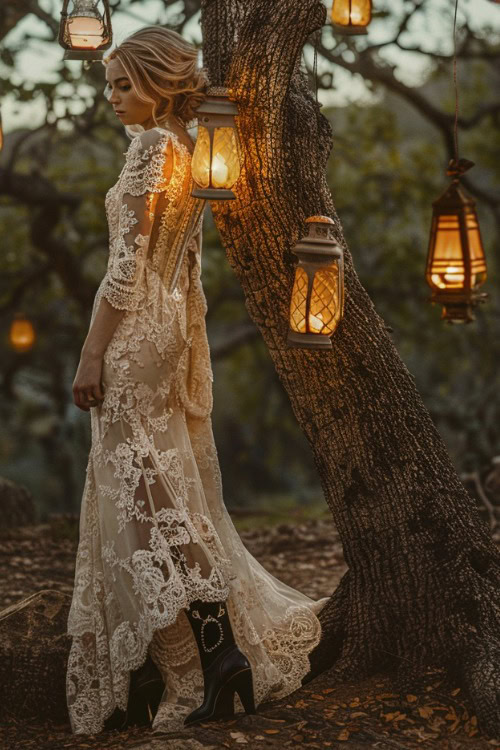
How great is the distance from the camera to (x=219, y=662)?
385 centimetres

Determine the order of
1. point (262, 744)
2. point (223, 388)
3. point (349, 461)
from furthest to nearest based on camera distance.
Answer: point (223, 388) → point (349, 461) → point (262, 744)

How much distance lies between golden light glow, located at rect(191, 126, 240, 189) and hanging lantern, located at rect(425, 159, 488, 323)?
1.30 meters

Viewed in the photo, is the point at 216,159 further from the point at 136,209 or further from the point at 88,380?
the point at 88,380

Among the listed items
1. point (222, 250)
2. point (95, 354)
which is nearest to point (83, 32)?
point (95, 354)

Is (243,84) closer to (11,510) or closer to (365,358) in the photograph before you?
(365,358)

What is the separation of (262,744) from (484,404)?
9361 millimetres

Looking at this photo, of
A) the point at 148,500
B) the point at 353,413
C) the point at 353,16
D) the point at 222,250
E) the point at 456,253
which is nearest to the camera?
the point at 148,500

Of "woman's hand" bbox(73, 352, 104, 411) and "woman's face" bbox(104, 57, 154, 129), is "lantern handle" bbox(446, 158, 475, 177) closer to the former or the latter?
"woman's face" bbox(104, 57, 154, 129)

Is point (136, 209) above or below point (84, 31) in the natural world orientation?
below

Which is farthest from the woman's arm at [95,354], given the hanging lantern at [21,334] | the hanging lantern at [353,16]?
the hanging lantern at [21,334]

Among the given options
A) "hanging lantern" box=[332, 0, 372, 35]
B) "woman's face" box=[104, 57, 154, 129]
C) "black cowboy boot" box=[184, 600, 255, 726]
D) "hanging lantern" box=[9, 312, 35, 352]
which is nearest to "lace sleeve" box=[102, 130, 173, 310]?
"woman's face" box=[104, 57, 154, 129]

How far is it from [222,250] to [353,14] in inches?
255

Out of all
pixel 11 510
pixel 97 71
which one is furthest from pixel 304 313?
pixel 97 71

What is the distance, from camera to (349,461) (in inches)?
162
